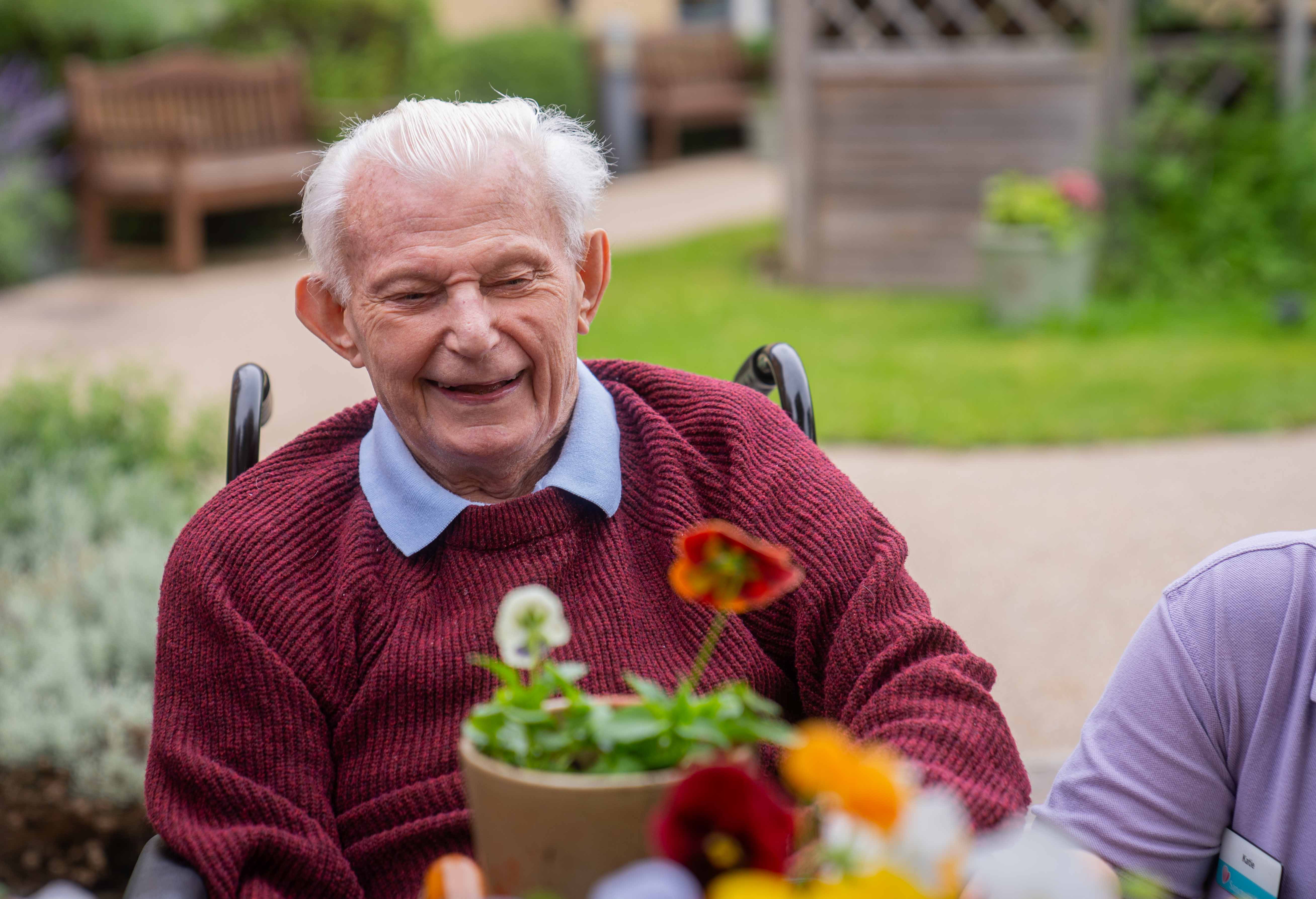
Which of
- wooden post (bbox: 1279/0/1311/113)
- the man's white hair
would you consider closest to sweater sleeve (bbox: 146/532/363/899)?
the man's white hair

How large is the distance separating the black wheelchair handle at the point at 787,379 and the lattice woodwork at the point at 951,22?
683 centimetres

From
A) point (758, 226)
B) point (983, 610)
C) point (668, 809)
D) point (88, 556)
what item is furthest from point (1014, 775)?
point (758, 226)

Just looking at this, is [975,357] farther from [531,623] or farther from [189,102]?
[531,623]

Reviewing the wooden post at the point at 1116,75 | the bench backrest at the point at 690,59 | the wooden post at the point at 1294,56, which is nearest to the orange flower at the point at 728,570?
the wooden post at the point at 1116,75

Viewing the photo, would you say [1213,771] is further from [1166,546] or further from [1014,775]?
[1166,546]

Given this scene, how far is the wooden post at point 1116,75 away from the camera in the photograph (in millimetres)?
8359

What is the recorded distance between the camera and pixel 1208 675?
1.42 meters

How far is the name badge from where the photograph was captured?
4.58ft

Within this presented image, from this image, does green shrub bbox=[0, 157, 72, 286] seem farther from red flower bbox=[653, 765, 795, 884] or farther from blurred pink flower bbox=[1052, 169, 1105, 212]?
red flower bbox=[653, 765, 795, 884]

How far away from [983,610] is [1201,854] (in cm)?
281

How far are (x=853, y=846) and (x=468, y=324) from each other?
1068 millimetres

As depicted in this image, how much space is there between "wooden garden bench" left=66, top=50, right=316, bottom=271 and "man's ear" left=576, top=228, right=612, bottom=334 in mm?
7744

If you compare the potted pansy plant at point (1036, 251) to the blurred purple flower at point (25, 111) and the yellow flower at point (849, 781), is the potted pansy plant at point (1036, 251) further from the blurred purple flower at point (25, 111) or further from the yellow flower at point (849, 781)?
the yellow flower at point (849, 781)

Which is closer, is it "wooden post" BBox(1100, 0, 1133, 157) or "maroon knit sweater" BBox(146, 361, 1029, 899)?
"maroon knit sweater" BBox(146, 361, 1029, 899)
